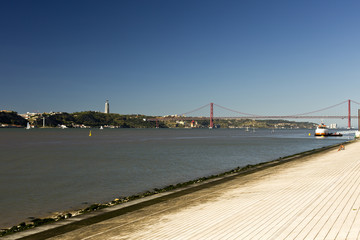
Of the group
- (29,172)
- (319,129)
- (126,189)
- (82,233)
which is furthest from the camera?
(319,129)

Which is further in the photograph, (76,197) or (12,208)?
(76,197)

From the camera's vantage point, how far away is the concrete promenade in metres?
7.11

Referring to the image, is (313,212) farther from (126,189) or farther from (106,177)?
(106,177)

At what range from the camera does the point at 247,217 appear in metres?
8.52

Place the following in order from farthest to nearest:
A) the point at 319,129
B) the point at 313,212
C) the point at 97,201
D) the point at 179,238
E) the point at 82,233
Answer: the point at 319,129 → the point at 97,201 → the point at 313,212 → the point at 82,233 → the point at 179,238

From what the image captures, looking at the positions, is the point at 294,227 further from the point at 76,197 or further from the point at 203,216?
the point at 76,197

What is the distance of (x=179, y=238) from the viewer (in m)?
7.00

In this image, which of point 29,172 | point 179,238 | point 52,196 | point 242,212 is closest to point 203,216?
Result: point 242,212

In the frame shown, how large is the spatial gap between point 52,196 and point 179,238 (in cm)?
998

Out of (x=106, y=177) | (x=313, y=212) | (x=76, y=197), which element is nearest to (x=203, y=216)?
(x=313, y=212)

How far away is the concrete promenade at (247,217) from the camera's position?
711cm

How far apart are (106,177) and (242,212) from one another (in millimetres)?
13578

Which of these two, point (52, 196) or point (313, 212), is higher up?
point (313, 212)

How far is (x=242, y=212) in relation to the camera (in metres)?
9.14
